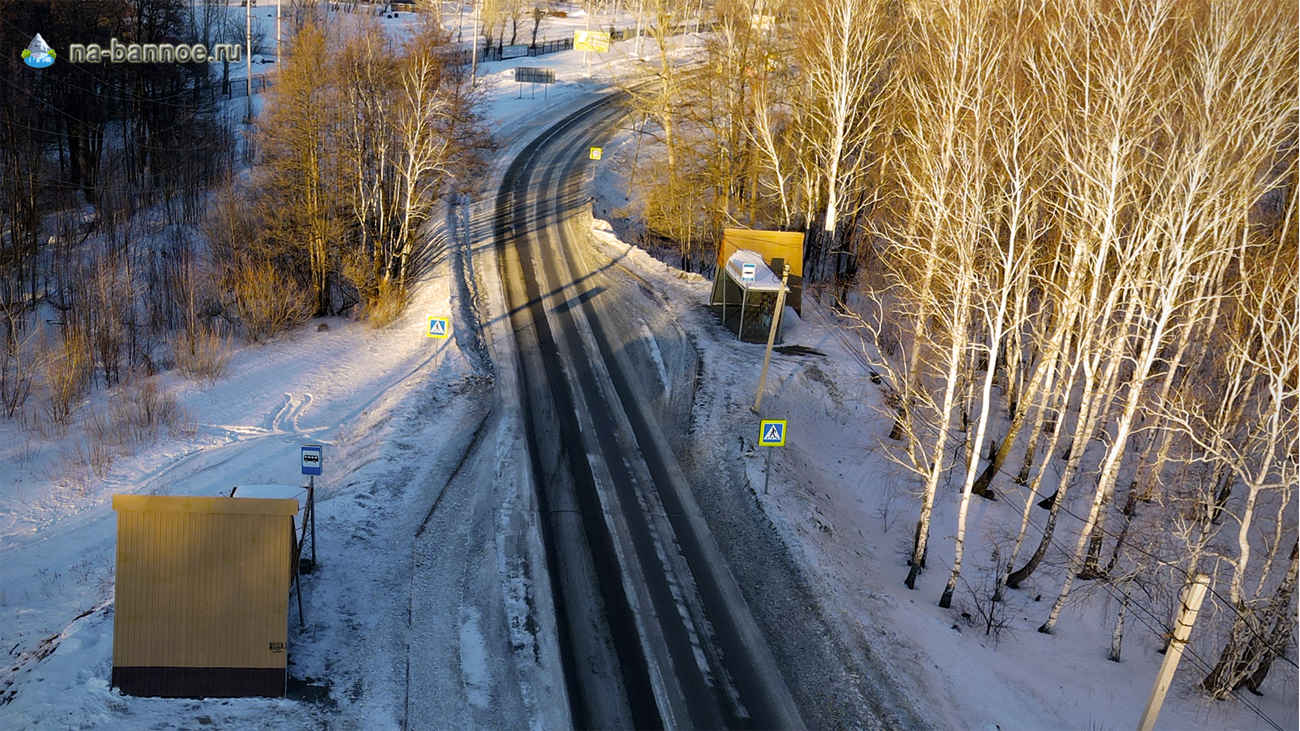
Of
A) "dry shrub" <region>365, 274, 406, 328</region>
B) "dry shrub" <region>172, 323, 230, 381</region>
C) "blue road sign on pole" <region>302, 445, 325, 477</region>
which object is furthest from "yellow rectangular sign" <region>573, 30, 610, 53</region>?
"blue road sign on pole" <region>302, 445, 325, 477</region>

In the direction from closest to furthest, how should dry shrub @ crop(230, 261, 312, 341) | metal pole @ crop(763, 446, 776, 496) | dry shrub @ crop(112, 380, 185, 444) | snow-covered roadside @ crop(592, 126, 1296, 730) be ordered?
1. snow-covered roadside @ crop(592, 126, 1296, 730)
2. metal pole @ crop(763, 446, 776, 496)
3. dry shrub @ crop(112, 380, 185, 444)
4. dry shrub @ crop(230, 261, 312, 341)

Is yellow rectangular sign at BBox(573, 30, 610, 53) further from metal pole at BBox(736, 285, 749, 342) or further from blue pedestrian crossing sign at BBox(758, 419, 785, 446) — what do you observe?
blue pedestrian crossing sign at BBox(758, 419, 785, 446)

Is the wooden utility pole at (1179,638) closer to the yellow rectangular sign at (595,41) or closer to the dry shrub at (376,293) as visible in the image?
the dry shrub at (376,293)

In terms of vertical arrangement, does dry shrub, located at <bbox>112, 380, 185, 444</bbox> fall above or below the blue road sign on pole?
below

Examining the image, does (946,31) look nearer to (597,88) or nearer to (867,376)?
(867,376)

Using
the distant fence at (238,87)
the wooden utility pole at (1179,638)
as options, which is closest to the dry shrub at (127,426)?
the wooden utility pole at (1179,638)

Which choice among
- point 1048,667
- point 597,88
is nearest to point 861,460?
point 1048,667
